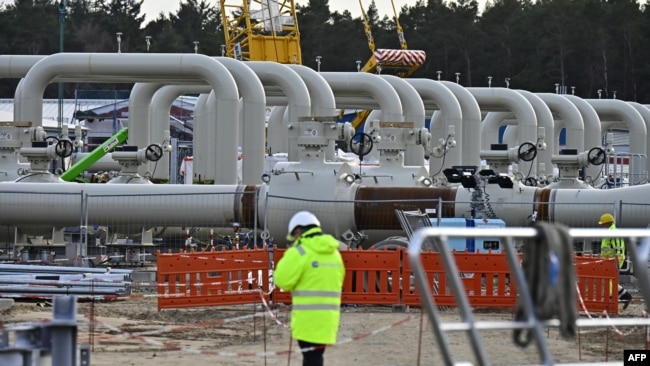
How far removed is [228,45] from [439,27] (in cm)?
4628

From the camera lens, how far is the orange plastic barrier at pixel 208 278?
783 inches

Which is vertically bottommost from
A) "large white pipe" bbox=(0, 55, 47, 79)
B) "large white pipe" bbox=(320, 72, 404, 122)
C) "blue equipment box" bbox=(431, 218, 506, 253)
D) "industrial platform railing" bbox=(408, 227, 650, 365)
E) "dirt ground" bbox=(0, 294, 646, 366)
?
"dirt ground" bbox=(0, 294, 646, 366)

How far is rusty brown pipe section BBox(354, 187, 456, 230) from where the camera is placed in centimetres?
2467

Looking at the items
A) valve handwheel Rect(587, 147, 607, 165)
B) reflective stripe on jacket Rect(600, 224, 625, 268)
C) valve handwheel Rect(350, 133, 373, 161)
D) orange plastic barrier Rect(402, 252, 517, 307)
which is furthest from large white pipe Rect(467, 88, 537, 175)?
orange plastic barrier Rect(402, 252, 517, 307)

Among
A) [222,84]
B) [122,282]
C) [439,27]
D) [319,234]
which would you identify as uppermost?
[439,27]

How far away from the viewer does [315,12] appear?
10738 centimetres

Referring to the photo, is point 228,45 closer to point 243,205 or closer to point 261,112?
point 261,112

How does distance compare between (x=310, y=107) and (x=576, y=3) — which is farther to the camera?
(x=576, y=3)

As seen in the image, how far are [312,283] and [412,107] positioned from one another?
24711 millimetres

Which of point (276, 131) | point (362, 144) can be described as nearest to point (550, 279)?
point (362, 144)

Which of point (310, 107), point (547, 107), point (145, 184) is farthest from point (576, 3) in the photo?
point (145, 184)

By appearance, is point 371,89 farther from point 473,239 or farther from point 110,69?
point 473,239

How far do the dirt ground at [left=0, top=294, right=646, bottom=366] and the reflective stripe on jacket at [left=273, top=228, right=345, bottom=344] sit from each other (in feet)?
6.23

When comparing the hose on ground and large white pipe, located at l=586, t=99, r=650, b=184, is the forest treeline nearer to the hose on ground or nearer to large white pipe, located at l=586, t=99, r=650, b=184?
large white pipe, located at l=586, t=99, r=650, b=184
